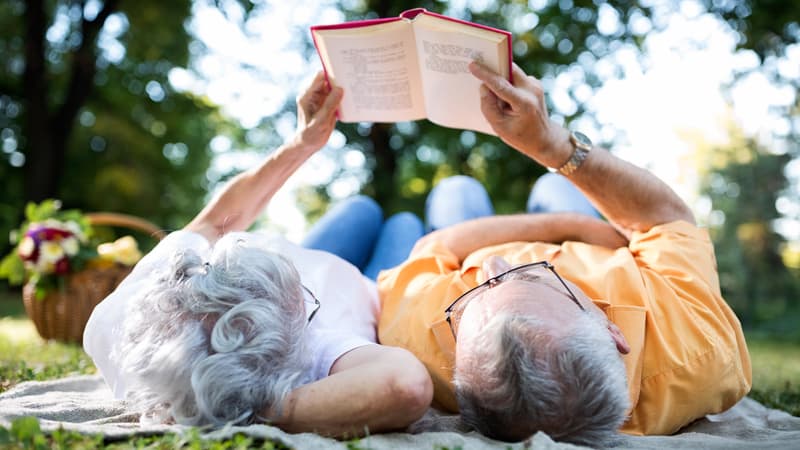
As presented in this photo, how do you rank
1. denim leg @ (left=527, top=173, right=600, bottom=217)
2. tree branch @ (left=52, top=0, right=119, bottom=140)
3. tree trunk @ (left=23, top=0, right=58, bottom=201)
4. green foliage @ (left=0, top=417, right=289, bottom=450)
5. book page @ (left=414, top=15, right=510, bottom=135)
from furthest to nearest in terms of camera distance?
tree branch @ (left=52, top=0, right=119, bottom=140), tree trunk @ (left=23, top=0, right=58, bottom=201), denim leg @ (left=527, top=173, right=600, bottom=217), book page @ (left=414, top=15, right=510, bottom=135), green foliage @ (left=0, top=417, right=289, bottom=450)

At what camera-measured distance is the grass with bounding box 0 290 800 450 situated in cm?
130

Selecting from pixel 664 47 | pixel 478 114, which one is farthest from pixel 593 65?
pixel 478 114

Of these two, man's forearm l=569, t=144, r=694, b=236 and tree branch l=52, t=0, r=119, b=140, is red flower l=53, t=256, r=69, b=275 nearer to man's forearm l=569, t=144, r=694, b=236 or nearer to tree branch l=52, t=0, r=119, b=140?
man's forearm l=569, t=144, r=694, b=236

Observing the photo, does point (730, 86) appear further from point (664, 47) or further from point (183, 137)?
point (183, 137)

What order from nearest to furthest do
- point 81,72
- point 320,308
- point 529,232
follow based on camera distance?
point 320,308, point 529,232, point 81,72

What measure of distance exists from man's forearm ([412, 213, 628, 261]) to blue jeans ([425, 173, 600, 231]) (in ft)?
1.92

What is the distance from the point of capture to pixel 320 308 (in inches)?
76.8

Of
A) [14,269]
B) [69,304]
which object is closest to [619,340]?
[69,304]

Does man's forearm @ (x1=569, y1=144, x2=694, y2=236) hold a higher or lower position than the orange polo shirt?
higher

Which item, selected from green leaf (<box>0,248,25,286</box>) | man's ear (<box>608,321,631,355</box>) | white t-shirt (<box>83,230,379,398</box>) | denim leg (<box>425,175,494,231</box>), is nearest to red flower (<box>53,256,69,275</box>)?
green leaf (<box>0,248,25,286</box>)

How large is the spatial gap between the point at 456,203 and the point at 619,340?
1.96 metres

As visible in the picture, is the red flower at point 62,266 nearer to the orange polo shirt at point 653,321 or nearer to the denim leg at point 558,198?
the orange polo shirt at point 653,321

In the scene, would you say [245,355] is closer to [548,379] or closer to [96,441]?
[96,441]

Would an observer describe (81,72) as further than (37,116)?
Yes
